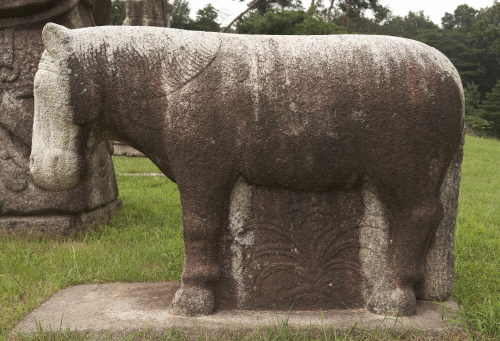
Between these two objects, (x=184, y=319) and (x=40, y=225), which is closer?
(x=184, y=319)

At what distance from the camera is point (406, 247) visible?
7.85 ft

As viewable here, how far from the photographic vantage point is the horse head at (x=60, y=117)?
7.13ft

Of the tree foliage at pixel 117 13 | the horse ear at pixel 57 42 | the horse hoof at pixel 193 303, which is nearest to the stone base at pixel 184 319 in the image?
the horse hoof at pixel 193 303

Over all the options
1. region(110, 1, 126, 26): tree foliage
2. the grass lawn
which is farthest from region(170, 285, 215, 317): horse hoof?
region(110, 1, 126, 26): tree foliage

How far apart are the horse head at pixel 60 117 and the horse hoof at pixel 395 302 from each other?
1603 millimetres

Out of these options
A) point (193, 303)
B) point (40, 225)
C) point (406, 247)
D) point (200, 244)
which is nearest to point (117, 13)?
point (40, 225)

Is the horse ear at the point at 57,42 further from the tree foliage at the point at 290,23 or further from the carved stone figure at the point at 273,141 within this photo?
the tree foliage at the point at 290,23

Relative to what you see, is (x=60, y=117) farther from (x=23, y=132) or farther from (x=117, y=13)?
(x=117, y=13)

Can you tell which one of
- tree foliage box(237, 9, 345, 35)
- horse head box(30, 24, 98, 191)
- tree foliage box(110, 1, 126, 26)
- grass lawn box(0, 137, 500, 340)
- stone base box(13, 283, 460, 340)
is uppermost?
tree foliage box(110, 1, 126, 26)

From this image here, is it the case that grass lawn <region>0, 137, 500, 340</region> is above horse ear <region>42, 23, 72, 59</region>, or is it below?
below

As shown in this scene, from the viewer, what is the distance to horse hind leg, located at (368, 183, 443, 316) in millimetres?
2355

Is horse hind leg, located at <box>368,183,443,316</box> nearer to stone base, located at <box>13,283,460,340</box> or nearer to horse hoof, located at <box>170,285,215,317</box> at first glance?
stone base, located at <box>13,283,460,340</box>

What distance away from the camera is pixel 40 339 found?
2.18 m

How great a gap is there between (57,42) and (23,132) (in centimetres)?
203
